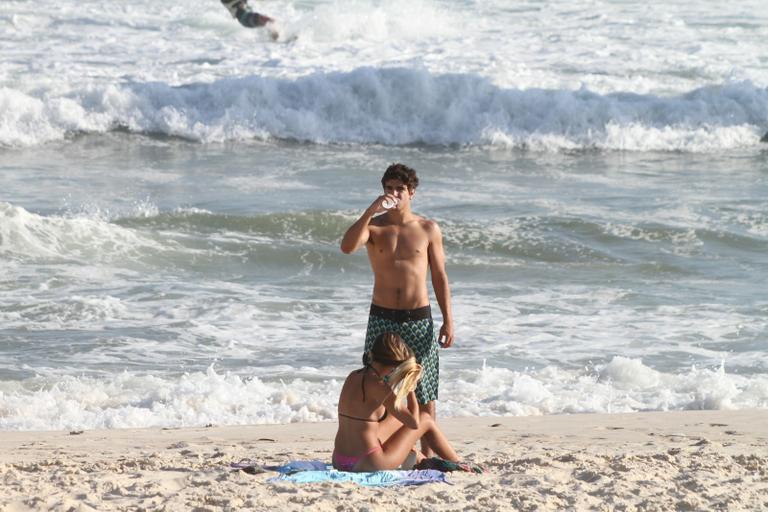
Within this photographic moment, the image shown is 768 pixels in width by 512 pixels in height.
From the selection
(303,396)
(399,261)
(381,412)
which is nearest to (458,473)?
(381,412)

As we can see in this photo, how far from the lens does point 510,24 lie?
29.3m

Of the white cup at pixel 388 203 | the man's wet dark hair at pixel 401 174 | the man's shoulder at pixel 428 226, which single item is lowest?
the man's shoulder at pixel 428 226

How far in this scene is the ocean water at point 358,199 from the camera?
9016mm

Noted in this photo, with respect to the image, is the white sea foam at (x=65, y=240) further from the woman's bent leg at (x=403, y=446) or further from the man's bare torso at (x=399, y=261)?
the woman's bent leg at (x=403, y=446)

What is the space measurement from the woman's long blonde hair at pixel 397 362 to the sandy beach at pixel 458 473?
0.43 meters

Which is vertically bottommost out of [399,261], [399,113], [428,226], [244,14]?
[399,261]

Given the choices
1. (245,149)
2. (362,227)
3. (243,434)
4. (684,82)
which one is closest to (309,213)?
(245,149)

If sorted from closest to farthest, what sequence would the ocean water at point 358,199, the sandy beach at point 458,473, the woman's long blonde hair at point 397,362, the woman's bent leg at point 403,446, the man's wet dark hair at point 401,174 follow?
the sandy beach at point 458,473
the woman's long blonde hair at point 397,362
the woman's bent leg at point 403,446
the man's wet dark hair at point 401,174
the ocean water at point 358,199

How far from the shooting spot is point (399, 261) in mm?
6180

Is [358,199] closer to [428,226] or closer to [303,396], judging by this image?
[303,396]

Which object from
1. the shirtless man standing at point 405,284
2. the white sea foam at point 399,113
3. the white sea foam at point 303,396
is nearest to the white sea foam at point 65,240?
the white sea foam at point 303,396

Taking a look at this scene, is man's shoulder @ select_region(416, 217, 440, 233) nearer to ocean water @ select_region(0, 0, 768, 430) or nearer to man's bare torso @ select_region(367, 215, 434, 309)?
man's bare torso @ select_region(367, 215, 434, 309)

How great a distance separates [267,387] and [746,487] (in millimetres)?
3656

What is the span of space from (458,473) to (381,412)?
0.45 m
